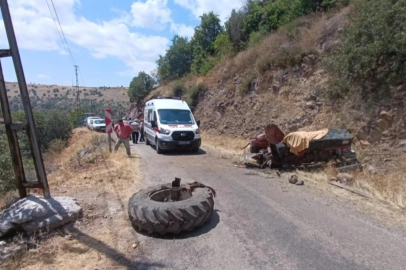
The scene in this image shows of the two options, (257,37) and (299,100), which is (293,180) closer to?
(299,100)

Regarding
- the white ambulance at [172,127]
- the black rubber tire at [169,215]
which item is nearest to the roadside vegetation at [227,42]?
the white ambulance at [172,127]

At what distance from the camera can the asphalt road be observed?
404 centimetres

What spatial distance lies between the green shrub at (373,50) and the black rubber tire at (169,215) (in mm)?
8049

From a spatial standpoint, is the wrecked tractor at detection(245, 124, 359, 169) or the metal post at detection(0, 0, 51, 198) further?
the wrecked tractor at detection(245, 124, 359, 169)

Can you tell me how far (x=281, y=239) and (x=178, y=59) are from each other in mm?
37772

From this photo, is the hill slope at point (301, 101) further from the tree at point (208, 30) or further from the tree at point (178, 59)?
the tree at point (178, 59)

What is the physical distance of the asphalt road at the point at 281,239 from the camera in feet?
13.3

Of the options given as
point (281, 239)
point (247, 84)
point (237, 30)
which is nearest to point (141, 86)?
point (237, 30)

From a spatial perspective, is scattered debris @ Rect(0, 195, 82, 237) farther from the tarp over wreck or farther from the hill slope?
the hill slope

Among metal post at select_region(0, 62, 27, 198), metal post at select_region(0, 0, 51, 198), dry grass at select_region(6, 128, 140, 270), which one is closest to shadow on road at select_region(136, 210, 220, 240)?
dry grass at select_region(6, 128, 140, 270)

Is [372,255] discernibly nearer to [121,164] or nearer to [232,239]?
[232,239]

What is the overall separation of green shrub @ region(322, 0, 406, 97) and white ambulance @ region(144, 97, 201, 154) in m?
6.27

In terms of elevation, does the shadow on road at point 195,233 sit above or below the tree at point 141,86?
below

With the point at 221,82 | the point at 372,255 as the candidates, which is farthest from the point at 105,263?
the point at 221,82
